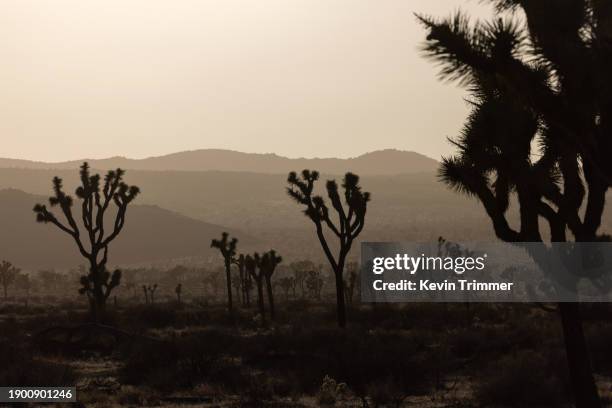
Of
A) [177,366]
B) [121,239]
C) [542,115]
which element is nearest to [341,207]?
[177,366]

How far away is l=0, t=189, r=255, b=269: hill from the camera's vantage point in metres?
148

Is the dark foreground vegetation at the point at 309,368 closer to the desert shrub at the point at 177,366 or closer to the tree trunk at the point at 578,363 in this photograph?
the desert shrub at the point at 177,366

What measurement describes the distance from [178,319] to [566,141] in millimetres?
27243

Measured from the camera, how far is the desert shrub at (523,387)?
1309cm

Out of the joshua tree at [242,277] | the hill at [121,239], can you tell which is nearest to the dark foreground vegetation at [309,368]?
the joshua tree at [242,277]

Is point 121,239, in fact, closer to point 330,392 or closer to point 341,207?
point 341,207

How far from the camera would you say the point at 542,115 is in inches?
362

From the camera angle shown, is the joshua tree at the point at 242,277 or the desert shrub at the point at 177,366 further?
the joshua tree at the point at 242,277

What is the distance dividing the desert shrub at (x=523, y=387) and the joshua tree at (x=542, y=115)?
215 centimetres

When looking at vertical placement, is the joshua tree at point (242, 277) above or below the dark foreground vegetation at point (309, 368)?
above

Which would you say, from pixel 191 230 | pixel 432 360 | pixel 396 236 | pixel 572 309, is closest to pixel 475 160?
pixel 572 309

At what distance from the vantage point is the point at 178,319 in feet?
113

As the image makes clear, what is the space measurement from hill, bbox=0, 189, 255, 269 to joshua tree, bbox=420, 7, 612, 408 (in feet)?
456

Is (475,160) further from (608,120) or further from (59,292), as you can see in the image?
(59,292)
